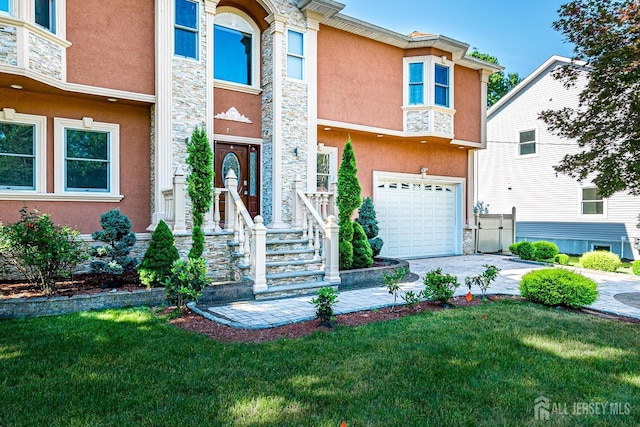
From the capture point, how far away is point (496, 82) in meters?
29.7

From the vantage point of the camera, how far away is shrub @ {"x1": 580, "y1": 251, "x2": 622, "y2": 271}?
1099 cm

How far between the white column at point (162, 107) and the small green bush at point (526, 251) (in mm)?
11570

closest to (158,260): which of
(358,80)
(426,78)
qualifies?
(358,80)

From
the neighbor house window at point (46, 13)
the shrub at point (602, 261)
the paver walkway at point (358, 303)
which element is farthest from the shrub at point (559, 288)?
the neighbor house window at point (46, 13)

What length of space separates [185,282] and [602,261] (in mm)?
11511

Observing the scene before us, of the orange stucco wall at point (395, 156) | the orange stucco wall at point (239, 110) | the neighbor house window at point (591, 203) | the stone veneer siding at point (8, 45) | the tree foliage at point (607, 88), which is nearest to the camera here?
the tree foliage at point (607, 88)

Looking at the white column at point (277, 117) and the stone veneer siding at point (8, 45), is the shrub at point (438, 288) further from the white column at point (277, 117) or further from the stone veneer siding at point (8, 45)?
the stone veneer siding at point (8, 45)

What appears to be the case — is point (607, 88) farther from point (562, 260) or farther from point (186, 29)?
point (186, 29)

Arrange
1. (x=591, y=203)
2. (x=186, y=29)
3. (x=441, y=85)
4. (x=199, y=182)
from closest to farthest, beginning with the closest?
(x=199, y=182) < (x=186, y=29) < (x=441, y=85) < (x=591, y=203)

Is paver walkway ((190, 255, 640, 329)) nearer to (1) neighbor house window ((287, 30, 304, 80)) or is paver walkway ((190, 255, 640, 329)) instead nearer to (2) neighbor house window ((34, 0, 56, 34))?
(1) neighbor house window ((287, 30, 304, 80))

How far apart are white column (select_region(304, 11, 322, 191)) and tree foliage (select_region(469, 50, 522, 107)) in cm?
2299

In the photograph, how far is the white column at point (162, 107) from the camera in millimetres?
8328

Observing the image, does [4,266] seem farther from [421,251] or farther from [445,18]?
[445,18]

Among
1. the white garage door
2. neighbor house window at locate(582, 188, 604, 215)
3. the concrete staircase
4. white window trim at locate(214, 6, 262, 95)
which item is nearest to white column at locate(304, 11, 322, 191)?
white window trim at locate(214, 6, 262, 95)
